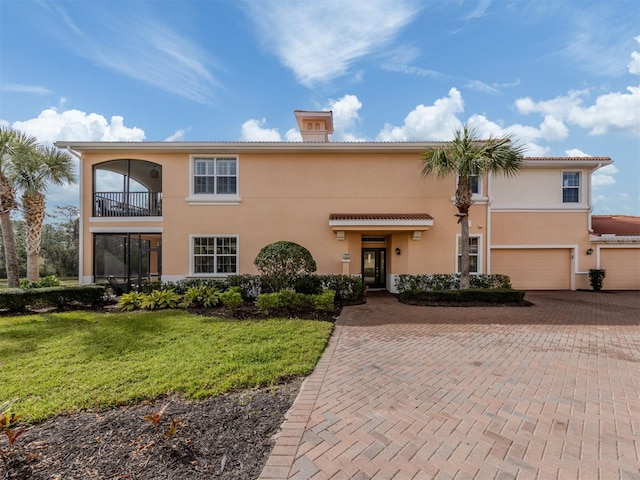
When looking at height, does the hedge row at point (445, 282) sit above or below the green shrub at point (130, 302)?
above

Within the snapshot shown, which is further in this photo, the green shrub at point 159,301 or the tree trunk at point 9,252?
the tree trunk at point 9,252

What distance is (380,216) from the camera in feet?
41.9

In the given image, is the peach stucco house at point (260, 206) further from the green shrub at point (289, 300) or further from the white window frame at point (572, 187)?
the green shrub at point (289, 300)

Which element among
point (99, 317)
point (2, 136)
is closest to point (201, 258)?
point (99, 317)

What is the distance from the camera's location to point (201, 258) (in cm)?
1317

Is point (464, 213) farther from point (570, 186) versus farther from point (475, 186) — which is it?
point (570, 186)

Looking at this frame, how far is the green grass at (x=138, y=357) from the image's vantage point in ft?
13.6

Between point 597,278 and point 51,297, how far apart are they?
22.2 m

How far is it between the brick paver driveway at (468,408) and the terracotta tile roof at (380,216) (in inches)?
238

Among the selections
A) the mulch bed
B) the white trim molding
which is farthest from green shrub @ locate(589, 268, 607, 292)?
the white trim molding

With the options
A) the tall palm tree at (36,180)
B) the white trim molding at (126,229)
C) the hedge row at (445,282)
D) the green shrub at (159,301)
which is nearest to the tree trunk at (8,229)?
the tall palm tree at (36,180)

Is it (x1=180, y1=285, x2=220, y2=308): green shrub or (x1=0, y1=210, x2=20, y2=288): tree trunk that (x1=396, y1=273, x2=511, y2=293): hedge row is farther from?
(x1=0, y1=210, x2=20, y2=288): tree trunk

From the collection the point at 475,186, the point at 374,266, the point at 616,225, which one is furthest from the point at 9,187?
the point at 616,225

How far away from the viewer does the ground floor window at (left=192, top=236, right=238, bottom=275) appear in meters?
13.1
